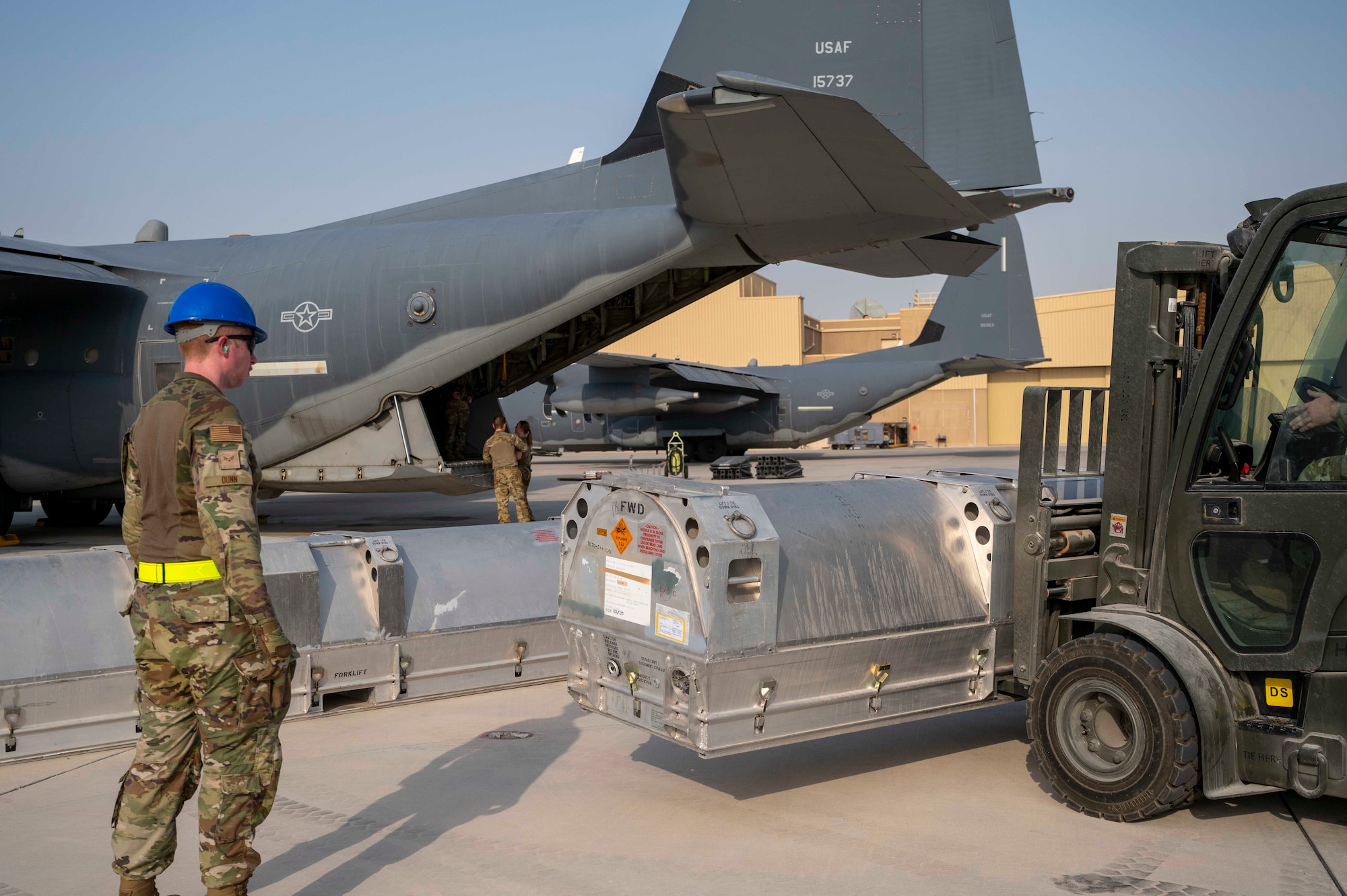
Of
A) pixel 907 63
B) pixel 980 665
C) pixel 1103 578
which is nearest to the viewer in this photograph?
pixel 1103 578

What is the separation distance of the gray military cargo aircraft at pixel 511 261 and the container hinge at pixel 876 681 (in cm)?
513

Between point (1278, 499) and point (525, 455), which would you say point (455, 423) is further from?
Result: point (1278, 499)

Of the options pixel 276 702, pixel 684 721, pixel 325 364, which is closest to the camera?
pixel 276 702

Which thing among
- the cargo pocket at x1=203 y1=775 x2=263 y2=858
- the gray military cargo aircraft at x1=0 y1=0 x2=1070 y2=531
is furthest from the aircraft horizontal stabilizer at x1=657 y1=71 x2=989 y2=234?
the cargo pocket at x1=203 y1=775 x2=263 y2=858

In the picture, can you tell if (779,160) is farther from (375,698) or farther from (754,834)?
(754,834)

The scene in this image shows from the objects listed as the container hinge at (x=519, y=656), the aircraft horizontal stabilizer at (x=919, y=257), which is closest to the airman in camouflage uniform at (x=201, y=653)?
the container hinge at (x=519, y=656)

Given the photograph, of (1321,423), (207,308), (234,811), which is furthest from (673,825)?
(1321,423)

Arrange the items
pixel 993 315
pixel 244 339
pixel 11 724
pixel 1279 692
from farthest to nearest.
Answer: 1. pixel 993 315
2. pixel 11 724
3. pixel 1279 692
4. pixel 244 339

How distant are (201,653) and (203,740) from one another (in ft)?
0.95

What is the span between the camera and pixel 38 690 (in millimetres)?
5352

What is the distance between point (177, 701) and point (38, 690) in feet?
8.44

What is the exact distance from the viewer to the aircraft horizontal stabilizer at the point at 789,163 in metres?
7.30

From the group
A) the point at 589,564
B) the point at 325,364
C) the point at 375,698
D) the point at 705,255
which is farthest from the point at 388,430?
the point at 589,564

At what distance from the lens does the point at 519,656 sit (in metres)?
6.81
